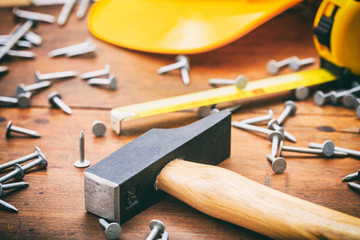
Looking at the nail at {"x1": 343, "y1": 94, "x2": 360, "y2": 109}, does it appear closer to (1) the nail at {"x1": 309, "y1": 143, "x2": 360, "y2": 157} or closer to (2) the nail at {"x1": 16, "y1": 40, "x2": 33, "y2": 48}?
(1) the nail at {"x1": 309, "y1": 143, "x2": 360, "y2": 157}

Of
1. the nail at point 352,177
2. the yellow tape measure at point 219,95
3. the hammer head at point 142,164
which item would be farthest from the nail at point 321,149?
the yellow tape measure at point 219,95

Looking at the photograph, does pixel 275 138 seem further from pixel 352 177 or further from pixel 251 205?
pixel 251 205

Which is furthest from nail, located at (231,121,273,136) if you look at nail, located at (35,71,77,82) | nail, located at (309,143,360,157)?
nail, located at (35,71,77,82)

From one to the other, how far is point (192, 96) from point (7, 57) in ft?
3.25

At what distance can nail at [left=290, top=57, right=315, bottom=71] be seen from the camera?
199 cm

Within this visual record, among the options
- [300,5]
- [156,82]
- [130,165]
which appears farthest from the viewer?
[300,5]

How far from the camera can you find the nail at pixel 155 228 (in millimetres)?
1090

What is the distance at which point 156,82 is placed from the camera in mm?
1923

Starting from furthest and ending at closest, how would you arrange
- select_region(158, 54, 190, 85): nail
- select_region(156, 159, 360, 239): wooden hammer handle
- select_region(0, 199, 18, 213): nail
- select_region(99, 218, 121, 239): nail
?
select_region(158, 54, 190, 85): nail → select_region(0, 199, 18, 213): nail → select_region(99, 218, 121, 239): nail → select_region(156, 159, 360, 239): wooden hammer handle

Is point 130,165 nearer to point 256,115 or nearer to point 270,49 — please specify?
point 256,115

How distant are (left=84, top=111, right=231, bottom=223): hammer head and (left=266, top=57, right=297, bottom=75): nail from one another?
2.27 ft

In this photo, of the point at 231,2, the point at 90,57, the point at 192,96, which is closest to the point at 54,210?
the point at 192,96

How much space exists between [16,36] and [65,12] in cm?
38

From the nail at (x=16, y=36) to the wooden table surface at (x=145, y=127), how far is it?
0.05 metres
